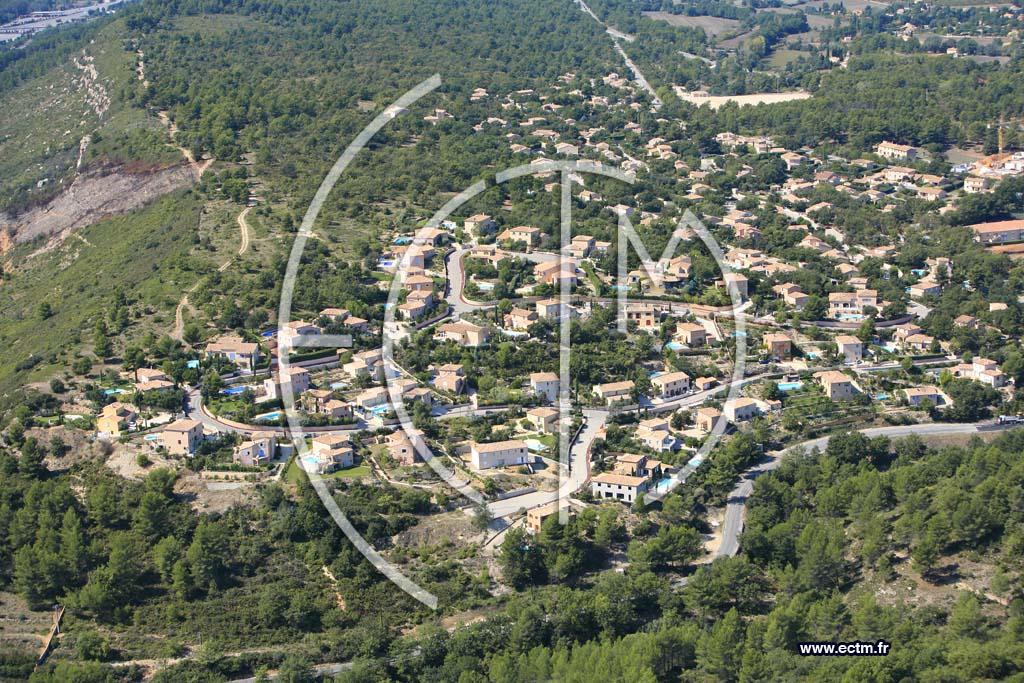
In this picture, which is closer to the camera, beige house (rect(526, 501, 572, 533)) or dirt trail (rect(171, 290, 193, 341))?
beige house (rect(526, 501, 572, 533))

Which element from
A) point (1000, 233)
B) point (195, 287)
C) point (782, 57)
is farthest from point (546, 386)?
point (782, 57)

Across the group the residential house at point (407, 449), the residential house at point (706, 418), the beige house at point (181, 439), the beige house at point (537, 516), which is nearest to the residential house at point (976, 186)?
the residential house at point (706, 418)

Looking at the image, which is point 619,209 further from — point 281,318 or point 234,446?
point 234,446

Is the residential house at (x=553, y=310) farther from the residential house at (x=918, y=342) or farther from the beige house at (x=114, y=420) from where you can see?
the beige house at (x=114, y=420)

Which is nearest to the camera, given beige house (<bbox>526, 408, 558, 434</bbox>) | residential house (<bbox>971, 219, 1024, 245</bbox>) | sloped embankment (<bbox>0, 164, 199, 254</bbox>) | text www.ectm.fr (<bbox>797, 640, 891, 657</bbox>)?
text www.ectm.fr (<bbox>797, 640, 891, 657</bbox>)

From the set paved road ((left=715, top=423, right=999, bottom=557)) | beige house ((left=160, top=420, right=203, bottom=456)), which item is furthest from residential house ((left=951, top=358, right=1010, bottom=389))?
beige house ((left=160, top=420, right=203, bottom=456))

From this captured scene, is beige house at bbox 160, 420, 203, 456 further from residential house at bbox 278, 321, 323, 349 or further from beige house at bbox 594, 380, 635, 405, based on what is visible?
beige house at bbox 594, 380, 635, 405

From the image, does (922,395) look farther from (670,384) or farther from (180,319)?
(180,319)
